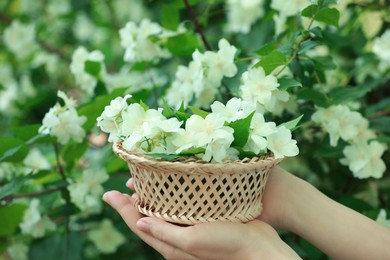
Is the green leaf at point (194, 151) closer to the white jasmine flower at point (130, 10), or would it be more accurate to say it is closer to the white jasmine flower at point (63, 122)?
the white jasmine flower at point (63, 122)

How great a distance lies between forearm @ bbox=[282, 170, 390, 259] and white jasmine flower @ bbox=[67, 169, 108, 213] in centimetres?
53

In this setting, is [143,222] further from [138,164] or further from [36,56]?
[36,56]

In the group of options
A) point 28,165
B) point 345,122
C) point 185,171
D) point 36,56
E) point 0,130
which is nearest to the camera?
point 185,171

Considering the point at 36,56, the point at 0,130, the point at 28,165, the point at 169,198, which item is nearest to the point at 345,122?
the point at 169,198

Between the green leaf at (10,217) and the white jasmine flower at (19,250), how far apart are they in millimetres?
169

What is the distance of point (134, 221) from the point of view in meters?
1.04

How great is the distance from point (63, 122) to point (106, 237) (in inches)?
20.7

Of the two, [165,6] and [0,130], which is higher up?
[165,6]

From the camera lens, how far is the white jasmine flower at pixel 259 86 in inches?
45.9

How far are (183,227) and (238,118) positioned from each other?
19 cm

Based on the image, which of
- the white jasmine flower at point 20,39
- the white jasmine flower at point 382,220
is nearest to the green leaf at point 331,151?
the white jasmine flower at point 382,220

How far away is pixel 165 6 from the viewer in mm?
1623

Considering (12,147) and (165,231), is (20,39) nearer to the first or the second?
(12,147)

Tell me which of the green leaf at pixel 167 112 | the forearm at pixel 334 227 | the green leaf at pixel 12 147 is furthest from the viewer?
the green leaf at pixel 12 147
